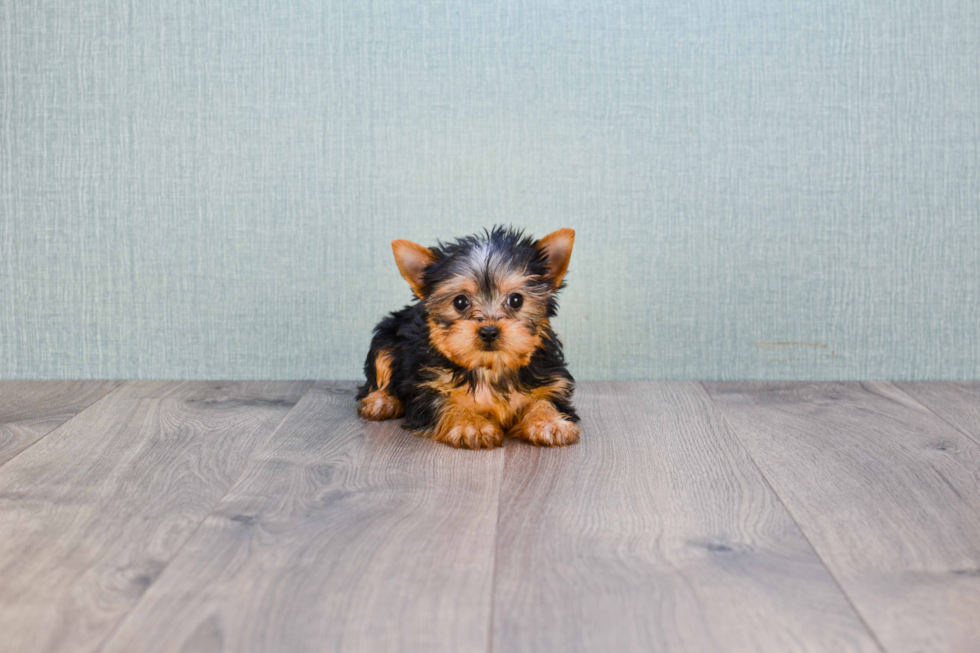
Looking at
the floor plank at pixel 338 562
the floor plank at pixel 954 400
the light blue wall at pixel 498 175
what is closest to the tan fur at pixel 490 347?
the floor plank at pixel 338 562

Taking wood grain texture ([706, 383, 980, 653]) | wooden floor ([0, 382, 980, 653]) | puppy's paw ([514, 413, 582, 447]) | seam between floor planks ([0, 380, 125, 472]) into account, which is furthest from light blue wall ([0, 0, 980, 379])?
puppy's paw ([514, 413, 582, 447])

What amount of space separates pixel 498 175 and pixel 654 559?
154cm

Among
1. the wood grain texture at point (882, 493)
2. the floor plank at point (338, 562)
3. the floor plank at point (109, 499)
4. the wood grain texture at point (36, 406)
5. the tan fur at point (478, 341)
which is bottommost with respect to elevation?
the wood grain texture at point (36, 406)

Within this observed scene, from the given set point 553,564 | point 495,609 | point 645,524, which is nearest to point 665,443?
point 645,524

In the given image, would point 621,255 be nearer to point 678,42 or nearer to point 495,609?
point 678,42

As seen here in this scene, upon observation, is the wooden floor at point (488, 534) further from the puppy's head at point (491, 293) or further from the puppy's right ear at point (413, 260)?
the puppy's right ear at point (413, 260)

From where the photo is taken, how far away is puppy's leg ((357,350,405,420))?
2164 mm

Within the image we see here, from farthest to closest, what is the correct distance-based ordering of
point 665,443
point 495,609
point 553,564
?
point 665,443
point 553,564
point 495,609

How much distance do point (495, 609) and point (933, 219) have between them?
83.9 inches

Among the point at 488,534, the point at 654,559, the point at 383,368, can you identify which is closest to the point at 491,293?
the point at 383,368

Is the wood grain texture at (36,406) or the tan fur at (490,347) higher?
the tan fur at (490,347)

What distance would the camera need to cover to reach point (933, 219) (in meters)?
2.60

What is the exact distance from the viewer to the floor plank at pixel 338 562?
1.06m

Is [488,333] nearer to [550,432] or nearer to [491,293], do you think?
[491,293]
